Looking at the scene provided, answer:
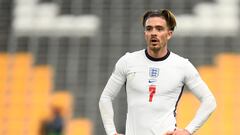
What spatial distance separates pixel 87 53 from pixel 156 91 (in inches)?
347

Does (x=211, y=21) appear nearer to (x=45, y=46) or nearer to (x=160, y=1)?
(x=160, y=1)

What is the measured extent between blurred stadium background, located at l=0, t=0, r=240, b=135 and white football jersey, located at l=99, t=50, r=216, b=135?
283 inches

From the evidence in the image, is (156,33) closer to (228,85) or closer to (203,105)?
(203,105)

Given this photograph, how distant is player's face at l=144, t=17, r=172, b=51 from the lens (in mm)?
3648

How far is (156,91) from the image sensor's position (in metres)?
3.66

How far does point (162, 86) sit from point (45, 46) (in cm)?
920

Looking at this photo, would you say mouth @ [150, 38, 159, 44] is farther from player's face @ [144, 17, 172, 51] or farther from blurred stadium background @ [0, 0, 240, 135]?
blurred stadium background @ [0, 0, 240, 135]

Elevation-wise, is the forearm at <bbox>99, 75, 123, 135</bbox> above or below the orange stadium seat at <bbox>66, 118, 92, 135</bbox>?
above

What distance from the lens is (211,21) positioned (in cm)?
1271

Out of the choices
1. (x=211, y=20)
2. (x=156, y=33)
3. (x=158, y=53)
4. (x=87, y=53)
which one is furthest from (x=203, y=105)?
(x=211, y=20)

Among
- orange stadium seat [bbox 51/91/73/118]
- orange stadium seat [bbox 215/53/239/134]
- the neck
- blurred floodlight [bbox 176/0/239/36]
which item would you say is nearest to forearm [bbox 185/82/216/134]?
the neck

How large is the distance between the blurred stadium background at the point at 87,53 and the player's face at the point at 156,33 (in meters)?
7.31

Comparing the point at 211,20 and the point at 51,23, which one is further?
the point at 51,23

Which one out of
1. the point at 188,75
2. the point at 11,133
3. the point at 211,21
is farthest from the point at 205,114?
the point at 211,21
